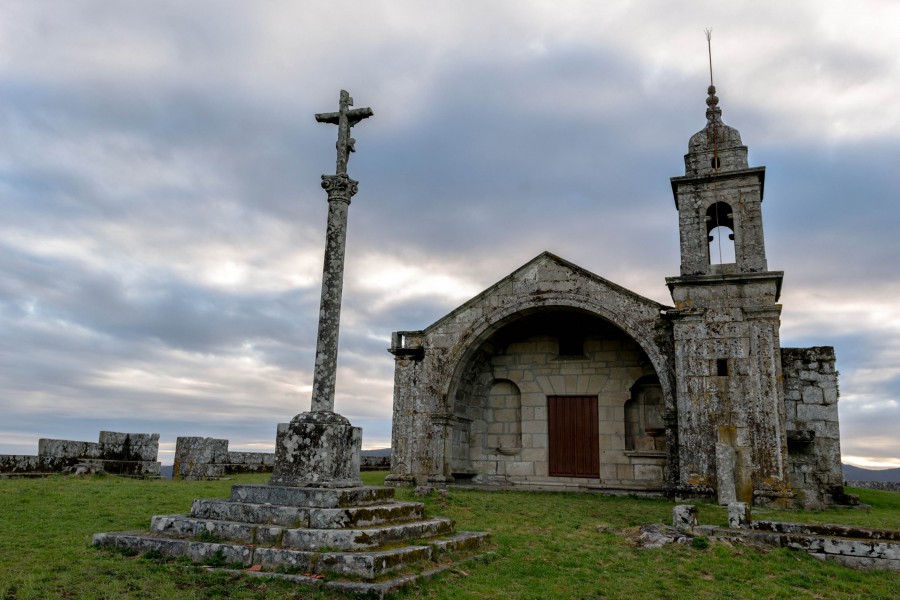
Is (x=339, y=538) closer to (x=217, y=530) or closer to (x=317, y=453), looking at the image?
(x=317, y=453)

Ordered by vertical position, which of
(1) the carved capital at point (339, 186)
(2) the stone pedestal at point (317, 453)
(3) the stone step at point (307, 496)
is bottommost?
(3) the stone step at point (307, 496)

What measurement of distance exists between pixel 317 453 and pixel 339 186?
12.1 feet

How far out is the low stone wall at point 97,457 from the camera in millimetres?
13172

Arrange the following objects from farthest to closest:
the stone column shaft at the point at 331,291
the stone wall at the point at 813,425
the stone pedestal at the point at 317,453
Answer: the stone wall at the point at 813,425 → the stone column shaft at the point at 331,291 → the stone pedestal at the point at 317,453

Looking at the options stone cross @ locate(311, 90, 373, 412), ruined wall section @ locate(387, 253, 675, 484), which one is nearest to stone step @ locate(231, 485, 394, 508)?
stone cross @ locate(311, 90, 373, 412)

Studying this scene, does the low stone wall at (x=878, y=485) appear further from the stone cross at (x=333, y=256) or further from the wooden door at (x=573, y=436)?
the stone cross at (x=333, y=256)

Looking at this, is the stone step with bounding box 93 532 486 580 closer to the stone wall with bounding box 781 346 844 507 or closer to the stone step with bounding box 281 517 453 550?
the stone step with bounding box 281 517 453 550

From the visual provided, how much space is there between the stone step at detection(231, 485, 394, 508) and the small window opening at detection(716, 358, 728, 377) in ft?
30.4

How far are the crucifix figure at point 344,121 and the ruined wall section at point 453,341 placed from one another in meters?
8.57

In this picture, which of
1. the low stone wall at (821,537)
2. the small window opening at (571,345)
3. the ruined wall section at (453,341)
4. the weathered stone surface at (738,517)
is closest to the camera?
the low stone wall at (821,537)

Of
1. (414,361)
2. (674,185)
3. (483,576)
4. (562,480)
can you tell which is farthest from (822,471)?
(483,576)

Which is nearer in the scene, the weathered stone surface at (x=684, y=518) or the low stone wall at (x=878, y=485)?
the weathered stone surface at (x=684, y=518)

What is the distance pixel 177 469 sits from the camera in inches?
591

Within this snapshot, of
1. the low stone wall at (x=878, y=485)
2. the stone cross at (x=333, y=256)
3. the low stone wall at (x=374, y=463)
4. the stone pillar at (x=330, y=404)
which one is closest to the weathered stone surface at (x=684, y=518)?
the stone pillar at (x=330, y=404)
